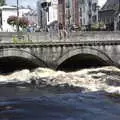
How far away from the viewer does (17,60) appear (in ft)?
211

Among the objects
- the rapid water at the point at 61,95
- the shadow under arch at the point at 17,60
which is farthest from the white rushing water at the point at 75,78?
the shadow under arch at the point at 17,60

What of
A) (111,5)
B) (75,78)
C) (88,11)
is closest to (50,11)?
(88,11)

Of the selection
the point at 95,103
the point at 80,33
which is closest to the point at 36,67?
the point at 80,33

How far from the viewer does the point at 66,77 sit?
5838 centimetres

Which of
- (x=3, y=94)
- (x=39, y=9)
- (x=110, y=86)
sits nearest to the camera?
(x=3, y=94)

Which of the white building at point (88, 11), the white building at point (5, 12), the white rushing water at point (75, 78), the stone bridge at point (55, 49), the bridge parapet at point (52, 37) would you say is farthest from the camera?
the white building at point (5, 12)

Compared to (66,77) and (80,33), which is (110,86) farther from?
(80,33)

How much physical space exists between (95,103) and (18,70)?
2290 cm

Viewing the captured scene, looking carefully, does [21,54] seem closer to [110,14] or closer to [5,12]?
[110,14]

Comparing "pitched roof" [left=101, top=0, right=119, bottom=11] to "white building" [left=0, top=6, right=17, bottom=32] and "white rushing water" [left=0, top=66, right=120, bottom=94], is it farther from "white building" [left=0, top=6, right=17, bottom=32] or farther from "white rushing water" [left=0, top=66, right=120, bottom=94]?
"white rushing water" [left=0, top=66, right=120, bottom=94]

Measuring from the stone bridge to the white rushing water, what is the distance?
5.14ft

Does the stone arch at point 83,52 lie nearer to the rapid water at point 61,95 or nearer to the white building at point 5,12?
the rapid water at point 61,95

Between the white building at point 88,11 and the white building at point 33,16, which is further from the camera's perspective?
the white building at point 33,16

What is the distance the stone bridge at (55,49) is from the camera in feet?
193
